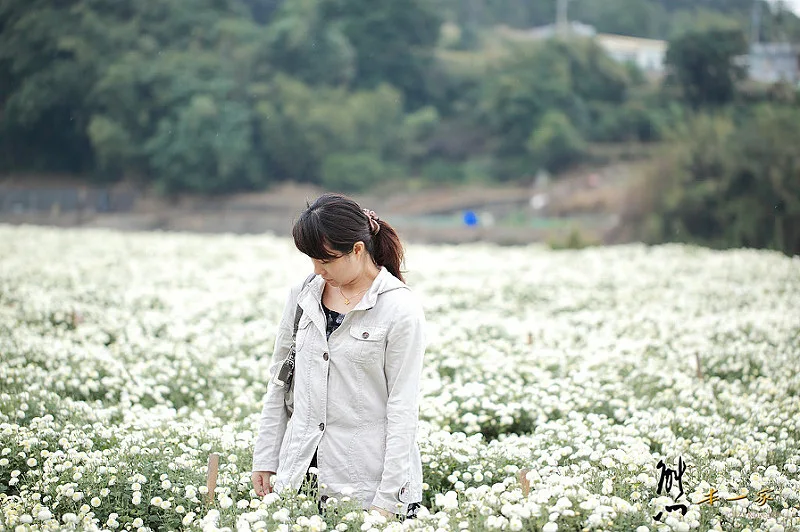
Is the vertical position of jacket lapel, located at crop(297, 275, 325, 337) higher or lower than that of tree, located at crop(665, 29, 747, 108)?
lower

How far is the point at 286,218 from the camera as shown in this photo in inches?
2014

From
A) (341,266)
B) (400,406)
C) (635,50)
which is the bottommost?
(400,406)

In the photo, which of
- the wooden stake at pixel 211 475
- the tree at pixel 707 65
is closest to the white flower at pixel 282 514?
the wooden stake at pixel 211 475

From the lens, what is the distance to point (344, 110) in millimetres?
57969

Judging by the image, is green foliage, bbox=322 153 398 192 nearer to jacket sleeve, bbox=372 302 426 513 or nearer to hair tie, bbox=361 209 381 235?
hair tie, bbox=361 209 381 235

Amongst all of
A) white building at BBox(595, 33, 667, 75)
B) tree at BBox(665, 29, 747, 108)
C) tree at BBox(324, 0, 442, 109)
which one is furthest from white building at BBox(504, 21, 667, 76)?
tree at BBox(324, 0, 442, 109)

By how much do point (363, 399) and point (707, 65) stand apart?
57896 millimetres

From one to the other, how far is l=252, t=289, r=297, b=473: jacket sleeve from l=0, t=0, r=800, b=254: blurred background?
36993 mm

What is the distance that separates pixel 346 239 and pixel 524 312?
9010 mm

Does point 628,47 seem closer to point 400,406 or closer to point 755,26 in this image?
point 755,26

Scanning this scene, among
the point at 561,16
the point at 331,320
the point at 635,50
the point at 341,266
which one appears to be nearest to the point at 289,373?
the point at 331,320

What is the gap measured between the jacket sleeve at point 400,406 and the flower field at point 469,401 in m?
0.14

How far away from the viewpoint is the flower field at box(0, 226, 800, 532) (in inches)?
168

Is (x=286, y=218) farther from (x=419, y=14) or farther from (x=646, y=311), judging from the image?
(x=646, y=311)
